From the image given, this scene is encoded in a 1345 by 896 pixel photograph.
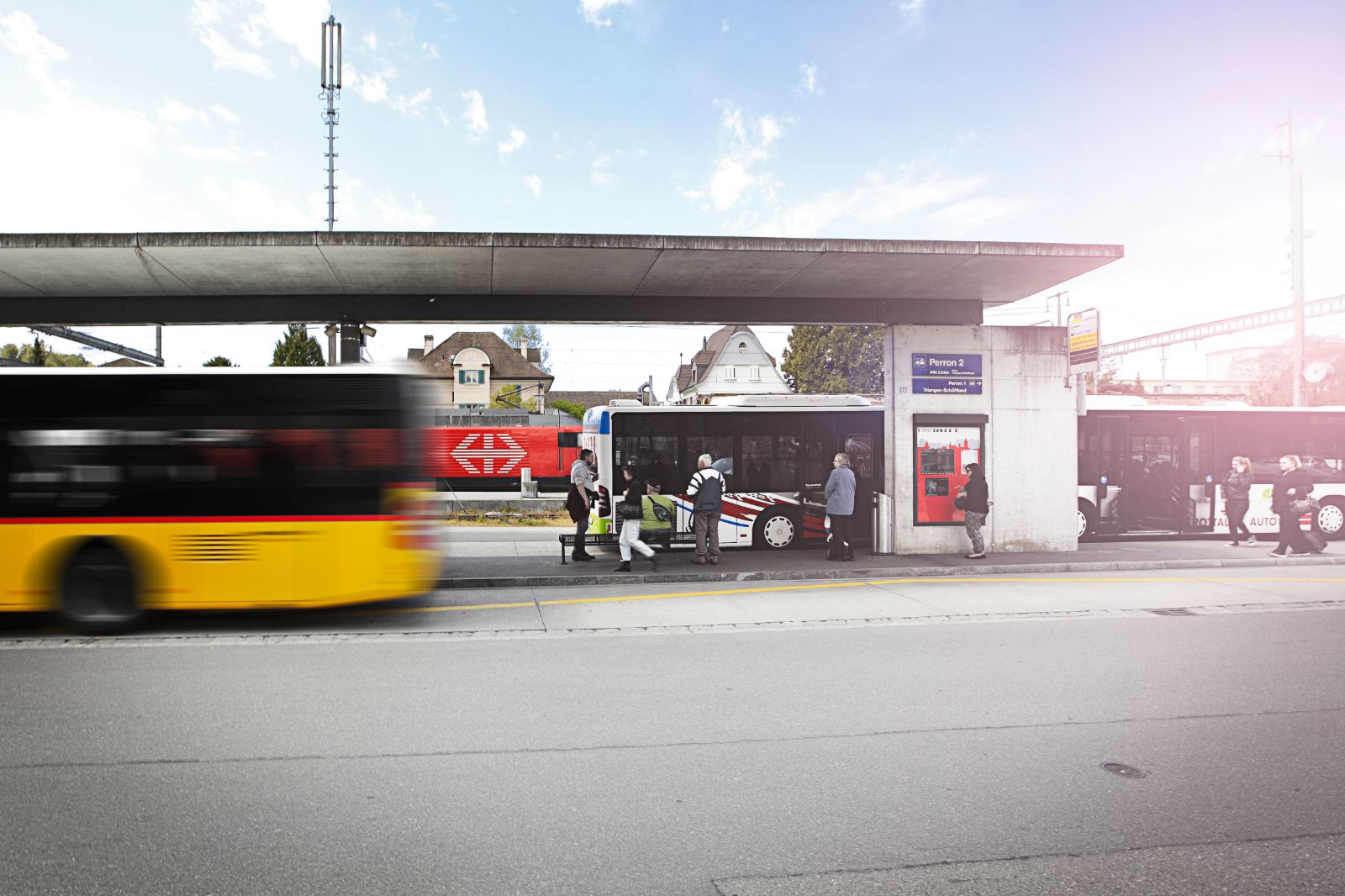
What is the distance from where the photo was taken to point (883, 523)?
14.9 m

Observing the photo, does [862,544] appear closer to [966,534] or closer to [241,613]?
[966,534]

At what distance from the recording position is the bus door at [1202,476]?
17.8 meters

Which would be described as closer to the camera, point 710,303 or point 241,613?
point 241,613

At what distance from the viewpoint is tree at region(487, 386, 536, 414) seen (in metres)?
70.7

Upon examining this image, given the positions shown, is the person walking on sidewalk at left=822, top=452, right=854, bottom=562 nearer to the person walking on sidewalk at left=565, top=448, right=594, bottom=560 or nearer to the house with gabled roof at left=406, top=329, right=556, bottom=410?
the person walking on sidewalk at left=565, top=448, right=594, bottom=560

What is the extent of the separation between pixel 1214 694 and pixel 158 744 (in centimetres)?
712

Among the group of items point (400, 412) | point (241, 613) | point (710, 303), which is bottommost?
point (241, 613)

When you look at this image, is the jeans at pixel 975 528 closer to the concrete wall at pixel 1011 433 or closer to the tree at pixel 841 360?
the concrete wall at pixel 1011 433

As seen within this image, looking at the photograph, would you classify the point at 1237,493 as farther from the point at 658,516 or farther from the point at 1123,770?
the point at 1123,770

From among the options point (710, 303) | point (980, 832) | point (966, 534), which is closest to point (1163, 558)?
point (966, 534)

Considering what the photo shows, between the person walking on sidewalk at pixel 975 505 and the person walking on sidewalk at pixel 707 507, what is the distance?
4.06m

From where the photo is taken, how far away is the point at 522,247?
11320mm

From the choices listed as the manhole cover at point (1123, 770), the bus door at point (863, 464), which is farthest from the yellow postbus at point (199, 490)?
the bus door at point (863, 464)

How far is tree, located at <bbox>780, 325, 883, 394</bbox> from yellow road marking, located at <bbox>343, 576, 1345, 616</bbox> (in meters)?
42.0
